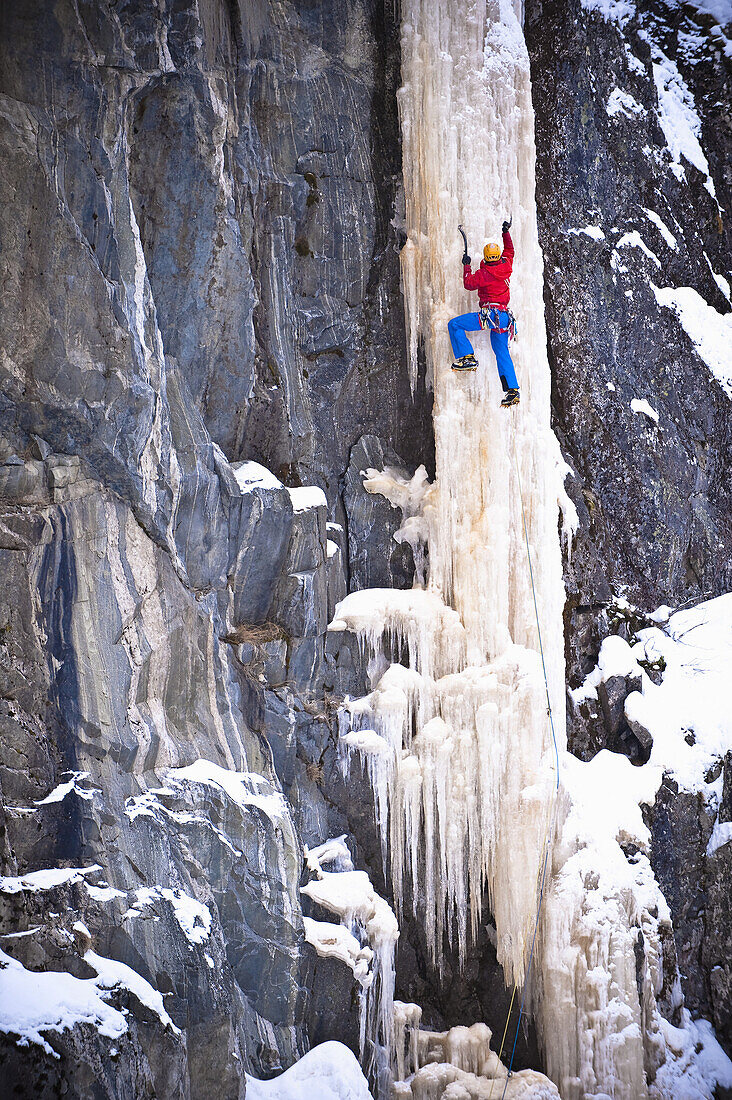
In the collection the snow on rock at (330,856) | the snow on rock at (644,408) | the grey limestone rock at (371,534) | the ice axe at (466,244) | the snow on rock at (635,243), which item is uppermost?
the snow on rock at (635,243)

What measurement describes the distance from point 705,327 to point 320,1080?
7.55 m

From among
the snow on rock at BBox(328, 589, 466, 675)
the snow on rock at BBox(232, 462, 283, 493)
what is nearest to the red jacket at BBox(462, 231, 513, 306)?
the snow on rock at BBox(232, 462, 283, 493)

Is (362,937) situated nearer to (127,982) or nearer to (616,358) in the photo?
(127,982)

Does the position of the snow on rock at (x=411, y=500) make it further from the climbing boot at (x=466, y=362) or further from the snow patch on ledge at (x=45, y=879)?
the snow patch on ledge at (x=45, y=879)

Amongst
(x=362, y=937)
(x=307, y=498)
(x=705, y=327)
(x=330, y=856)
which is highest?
(x=705, y=327)

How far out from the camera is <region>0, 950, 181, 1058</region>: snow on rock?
214 inches

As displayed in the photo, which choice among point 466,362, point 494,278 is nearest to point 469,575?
point 466,362

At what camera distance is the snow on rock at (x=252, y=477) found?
7484 mm

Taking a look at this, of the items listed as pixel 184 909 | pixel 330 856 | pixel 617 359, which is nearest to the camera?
pixel 184 909

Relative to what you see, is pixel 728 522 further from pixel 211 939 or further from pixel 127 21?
pixel 127 21

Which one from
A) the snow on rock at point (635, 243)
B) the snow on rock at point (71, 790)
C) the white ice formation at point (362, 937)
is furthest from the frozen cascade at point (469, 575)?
the snow on rock at point (71, 790)

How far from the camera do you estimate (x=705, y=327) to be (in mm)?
9398

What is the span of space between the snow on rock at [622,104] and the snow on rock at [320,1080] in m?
8.71

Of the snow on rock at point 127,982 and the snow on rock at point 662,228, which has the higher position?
the snow on rock at point 662,228
